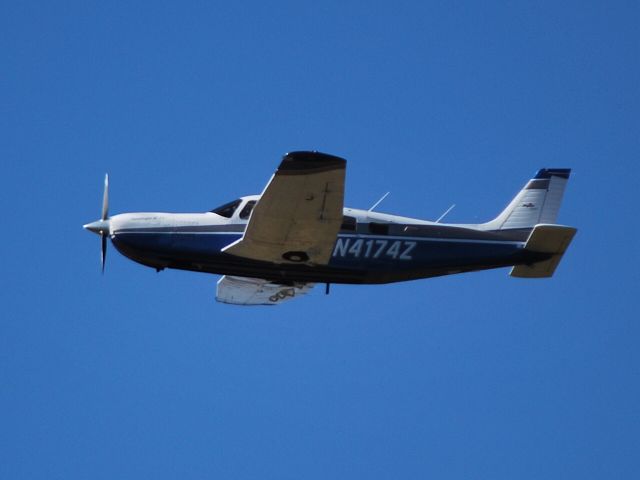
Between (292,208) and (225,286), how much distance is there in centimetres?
501

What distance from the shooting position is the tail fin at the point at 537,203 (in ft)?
70.8

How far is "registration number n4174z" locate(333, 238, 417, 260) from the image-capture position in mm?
20031

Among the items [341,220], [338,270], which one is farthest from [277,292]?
[341,220]

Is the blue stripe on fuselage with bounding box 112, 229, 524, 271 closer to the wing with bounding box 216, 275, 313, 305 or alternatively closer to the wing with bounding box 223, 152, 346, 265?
the wing with bounding box 223, 152, 346, 265

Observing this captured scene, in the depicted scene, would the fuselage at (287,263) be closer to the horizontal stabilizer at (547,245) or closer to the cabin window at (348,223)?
the cabin window at (348,223)

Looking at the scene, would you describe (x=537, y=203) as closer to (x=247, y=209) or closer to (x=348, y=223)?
(x=348, y=223)

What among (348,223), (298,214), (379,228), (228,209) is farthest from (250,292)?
(298,214)

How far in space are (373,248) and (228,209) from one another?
2933 millimetres

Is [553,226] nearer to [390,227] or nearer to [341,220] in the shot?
[390,227]

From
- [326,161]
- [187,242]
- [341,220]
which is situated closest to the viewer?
[326,161]

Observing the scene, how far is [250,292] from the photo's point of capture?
2277 cm

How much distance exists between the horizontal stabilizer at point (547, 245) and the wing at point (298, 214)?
448cm

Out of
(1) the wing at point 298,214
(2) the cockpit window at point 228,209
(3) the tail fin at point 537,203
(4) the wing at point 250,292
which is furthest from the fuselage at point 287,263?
(4) the wing at point 250,292

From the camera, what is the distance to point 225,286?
2273 centimetres
